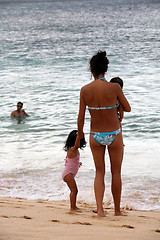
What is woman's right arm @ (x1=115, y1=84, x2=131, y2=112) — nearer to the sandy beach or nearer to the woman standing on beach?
the woman standing on beach

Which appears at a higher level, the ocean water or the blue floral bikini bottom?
the blue floral bikini bottom

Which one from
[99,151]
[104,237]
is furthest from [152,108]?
[104,237]

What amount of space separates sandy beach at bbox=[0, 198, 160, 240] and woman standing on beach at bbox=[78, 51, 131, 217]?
33 cm

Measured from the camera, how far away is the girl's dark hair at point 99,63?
12.3ft

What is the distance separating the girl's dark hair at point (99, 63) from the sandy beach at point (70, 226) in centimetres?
159

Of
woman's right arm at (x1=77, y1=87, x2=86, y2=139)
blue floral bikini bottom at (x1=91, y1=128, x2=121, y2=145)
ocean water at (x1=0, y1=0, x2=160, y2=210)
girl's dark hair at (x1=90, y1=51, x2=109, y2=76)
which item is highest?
girl's dark hair at (x1=90, y1=51, x2=109, y2=76)

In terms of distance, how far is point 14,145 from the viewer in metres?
10.1

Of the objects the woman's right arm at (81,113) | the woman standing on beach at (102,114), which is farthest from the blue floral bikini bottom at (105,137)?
the woman's right arm at (81,113)

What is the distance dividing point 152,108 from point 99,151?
10791mm

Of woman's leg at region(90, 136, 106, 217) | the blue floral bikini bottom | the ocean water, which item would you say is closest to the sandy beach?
woman's leg at region(90, 136, 106, 217)

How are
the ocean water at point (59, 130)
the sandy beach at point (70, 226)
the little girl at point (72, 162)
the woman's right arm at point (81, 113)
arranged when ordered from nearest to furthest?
the sandy beach at point (70, 226) < the woman's right arm at point (81, 113) < the little girl at point (72, 162) < the ocean water at point (59, 130)

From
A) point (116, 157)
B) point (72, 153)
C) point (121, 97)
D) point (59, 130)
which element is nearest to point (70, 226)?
point (116, 157)

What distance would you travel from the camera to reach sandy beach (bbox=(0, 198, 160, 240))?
120 inches

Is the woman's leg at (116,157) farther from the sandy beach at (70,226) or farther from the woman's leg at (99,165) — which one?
the sandy beach at (70,226)
